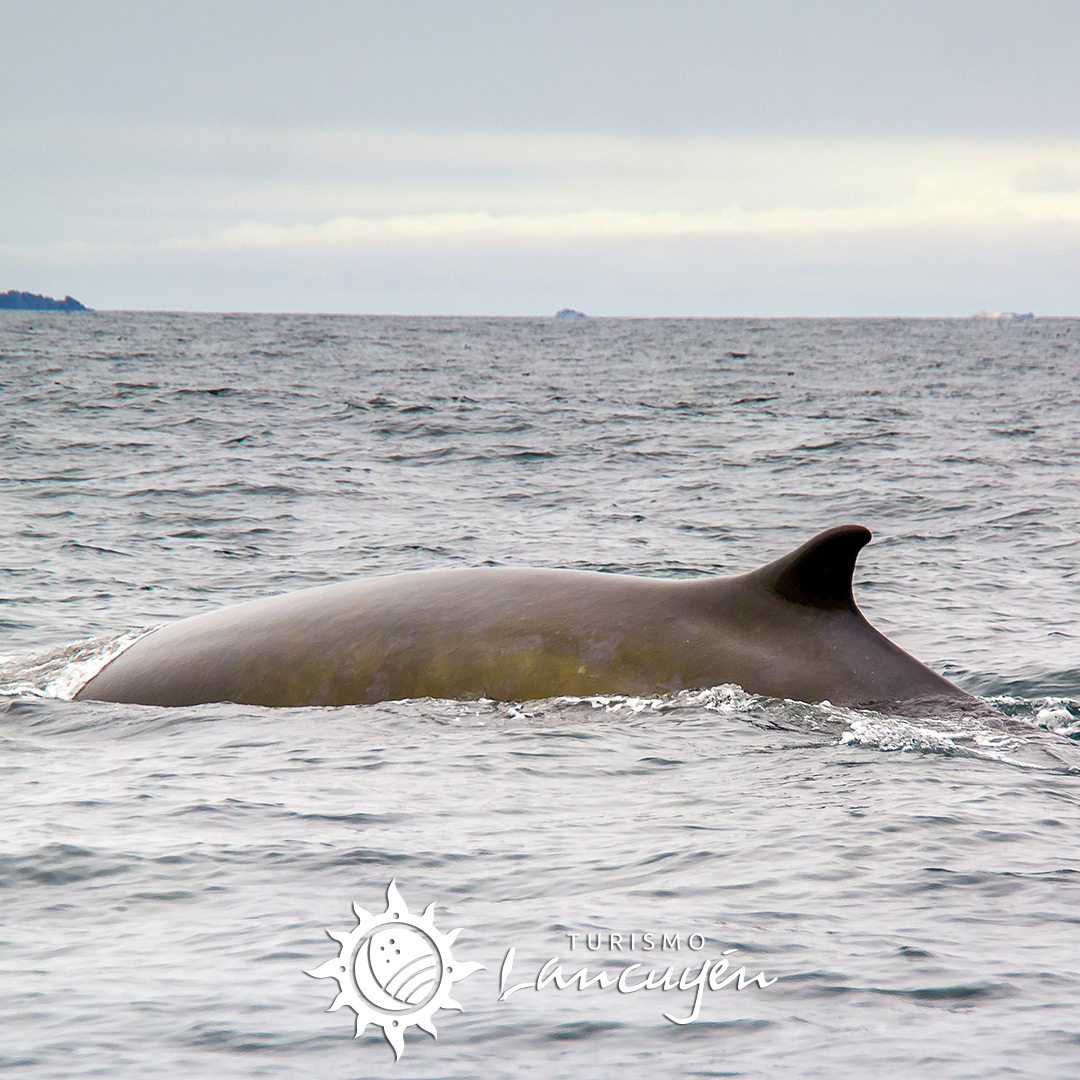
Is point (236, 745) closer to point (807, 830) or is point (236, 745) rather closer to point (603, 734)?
point (603, 734)

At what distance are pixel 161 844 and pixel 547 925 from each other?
62.0 inches

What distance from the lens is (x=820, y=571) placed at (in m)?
5.62

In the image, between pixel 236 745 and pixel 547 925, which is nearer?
pixel 547 925

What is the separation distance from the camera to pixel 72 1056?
324cm

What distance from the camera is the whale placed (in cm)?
569

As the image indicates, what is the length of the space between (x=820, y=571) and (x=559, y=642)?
1.10m

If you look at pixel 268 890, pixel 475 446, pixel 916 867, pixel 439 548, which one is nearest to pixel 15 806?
pixel 268 890
